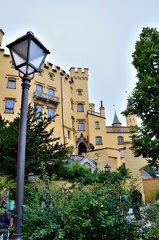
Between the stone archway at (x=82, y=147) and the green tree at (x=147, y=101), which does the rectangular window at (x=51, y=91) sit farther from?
the green tree at (x=147, y=101)

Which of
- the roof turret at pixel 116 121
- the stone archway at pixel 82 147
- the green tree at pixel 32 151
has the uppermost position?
the roof turret at pixel 116 121

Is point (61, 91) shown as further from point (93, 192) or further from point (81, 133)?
point (93, 192)

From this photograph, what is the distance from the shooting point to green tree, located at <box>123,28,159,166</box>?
454 inches

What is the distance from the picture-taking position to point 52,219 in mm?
3115

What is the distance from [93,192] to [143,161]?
18762mm

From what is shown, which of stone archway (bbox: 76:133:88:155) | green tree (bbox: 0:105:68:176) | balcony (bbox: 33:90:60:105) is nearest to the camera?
green tree (bbox: 0:105:68:176)

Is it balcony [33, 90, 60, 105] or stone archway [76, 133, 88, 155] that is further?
stone archway [76, 133, 88, 155]

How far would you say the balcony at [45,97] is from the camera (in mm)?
27422

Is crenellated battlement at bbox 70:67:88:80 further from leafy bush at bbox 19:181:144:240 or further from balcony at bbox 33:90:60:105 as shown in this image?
leafy bush at bbox 19:181:144:240

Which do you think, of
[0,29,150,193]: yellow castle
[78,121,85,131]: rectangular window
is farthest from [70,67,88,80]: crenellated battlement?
[78,121,85,131]: rectangular window

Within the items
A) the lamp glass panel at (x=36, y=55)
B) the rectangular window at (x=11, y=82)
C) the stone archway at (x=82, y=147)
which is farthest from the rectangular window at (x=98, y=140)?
the lamp glass panel at (x=36, y=55)

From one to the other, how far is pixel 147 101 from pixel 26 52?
9.87 meters

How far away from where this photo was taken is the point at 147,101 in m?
12.0

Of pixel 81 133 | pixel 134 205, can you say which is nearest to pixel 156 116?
pixel 134 205
